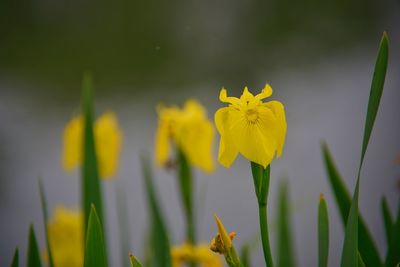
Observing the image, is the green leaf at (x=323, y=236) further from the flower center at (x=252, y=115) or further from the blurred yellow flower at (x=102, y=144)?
the blurred yellow flower at (x=102, y=144)

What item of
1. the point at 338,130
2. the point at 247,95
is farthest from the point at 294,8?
the point at 247,95

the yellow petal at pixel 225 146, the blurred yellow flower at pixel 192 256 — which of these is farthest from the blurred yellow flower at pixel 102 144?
the yellow petal at pixel 225 146

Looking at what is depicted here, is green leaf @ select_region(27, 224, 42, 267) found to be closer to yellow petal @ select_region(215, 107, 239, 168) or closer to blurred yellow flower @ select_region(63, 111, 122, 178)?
yellow petal @ select_region(215, 107, 239, 168)

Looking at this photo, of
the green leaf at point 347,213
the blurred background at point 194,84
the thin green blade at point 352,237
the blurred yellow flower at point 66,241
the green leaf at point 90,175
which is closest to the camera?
the thin green blade at point 352,237

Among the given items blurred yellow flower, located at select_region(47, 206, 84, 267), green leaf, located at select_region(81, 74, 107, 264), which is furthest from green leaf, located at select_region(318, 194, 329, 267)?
blurred yellow flower, located at select_region(47, 206, 84, 267)

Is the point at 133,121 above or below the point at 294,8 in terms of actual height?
below

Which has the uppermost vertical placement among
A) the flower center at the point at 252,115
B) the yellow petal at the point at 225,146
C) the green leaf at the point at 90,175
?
the green leaf at the point at 90,175

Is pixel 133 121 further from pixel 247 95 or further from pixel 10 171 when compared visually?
pixel 247 95

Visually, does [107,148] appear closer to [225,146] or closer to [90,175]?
[90,175]
